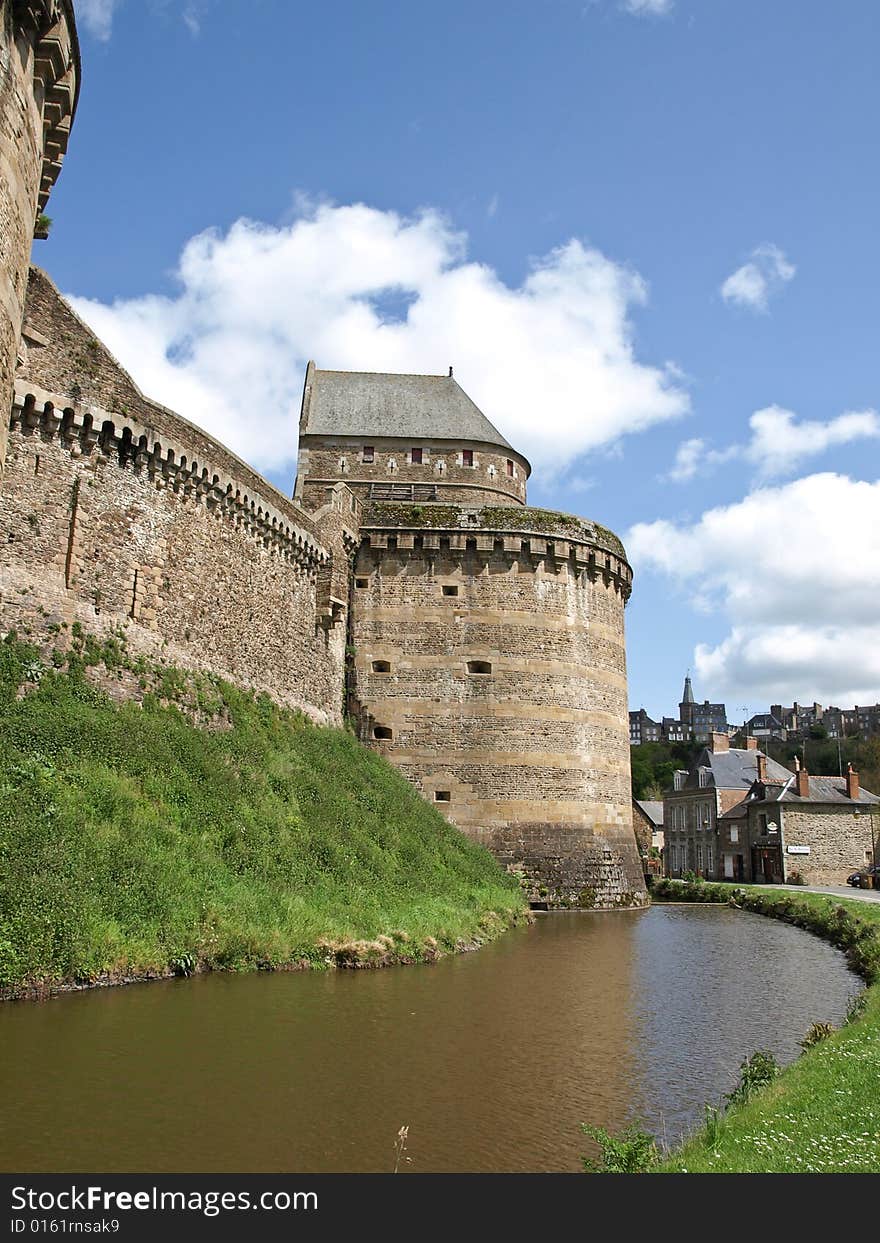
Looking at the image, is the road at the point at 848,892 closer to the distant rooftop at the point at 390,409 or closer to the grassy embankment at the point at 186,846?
the grassy embankment at the point at 186,846

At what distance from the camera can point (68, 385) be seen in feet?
55.4

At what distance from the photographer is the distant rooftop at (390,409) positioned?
3322 cm

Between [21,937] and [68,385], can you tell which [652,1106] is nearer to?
[21,937]

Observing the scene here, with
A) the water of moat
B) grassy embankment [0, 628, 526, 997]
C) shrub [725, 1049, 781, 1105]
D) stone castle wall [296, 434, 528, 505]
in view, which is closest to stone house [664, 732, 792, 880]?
stone castle wall [296, 434, 528, 505]

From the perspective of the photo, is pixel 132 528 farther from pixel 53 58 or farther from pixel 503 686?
pixel 503 686

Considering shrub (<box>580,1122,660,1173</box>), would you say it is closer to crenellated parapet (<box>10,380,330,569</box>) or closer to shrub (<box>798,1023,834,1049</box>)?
shrub (<box>798,1023,834,1049</box>)

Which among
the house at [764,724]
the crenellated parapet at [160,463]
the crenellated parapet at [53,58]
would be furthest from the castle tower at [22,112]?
the house at [764,724]

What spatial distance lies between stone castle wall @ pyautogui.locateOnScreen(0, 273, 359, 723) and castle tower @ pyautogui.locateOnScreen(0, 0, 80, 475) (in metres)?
8.68

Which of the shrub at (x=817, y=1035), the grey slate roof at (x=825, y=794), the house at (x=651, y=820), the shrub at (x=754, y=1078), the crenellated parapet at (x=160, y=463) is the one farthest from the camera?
the house at (x=651, y=820)

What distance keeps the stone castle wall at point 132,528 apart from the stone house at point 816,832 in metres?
29.5

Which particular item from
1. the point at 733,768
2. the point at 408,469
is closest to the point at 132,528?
the point at 408,469

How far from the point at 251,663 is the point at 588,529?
1228cm

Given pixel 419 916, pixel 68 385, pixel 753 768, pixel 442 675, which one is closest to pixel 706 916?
pixel 442 675

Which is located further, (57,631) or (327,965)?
→ (57,631)
